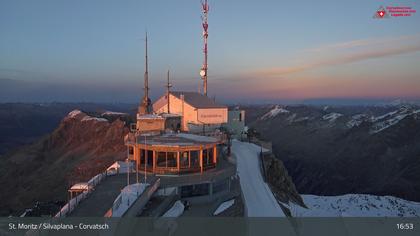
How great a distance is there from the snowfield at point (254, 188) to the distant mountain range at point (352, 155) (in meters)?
39.0

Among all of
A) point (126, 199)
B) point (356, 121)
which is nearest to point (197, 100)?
point (126, 199)

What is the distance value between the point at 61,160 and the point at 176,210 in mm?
42299

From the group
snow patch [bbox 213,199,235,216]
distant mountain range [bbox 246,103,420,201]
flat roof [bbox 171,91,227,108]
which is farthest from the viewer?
distant mountain range [bbox 246,103,420,201]

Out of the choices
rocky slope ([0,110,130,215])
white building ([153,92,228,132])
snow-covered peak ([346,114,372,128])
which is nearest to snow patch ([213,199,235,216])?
white building ([153,92,228,132])

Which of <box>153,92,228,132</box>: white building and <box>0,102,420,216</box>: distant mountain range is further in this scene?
<box>0,102,420,216</box>: distant mountain range

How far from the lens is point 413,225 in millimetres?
22516

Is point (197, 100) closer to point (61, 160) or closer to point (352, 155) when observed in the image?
point (61, 160)

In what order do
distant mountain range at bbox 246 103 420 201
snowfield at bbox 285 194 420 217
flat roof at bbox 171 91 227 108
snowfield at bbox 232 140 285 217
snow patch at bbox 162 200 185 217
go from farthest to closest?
distant mountain range at bbox 246 103 420 201 → snowfield at bbox 285 194 420 217 → flat roof at bbox 171 91 227 108 → snowfield at bbox 232 140 285 217 → snow patch at bbox 162 200 185 217

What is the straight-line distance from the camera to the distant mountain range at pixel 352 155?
241 feet

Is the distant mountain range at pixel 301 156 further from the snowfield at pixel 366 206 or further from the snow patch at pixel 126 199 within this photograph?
the snow patch at pixel 126 199

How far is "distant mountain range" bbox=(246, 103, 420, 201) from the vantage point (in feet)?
241

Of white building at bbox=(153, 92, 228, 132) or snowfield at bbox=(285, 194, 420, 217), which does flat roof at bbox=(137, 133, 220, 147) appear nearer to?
white building at bbox=(153, 92, 228, 132)

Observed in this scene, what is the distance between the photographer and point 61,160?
54.5 m

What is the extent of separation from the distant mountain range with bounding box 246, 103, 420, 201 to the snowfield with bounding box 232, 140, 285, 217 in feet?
128
